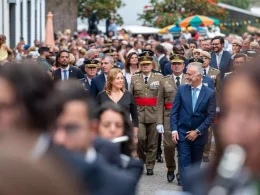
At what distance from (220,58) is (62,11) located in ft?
93.4

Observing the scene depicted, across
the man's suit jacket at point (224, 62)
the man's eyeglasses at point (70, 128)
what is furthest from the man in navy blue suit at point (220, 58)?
the man's eyeglasses at point (70, 128)

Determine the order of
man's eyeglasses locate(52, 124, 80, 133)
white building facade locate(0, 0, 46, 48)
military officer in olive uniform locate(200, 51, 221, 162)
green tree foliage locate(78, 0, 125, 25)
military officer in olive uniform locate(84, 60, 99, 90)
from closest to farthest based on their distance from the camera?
man's eyeglasses locate(52, 124, 80, 133), military officer in olive uniform locate(200, 51, 221, 162), military officer in olive uniform locate(84, 60, 99, 90), white building facade locate(0, 0, 46, 48), green tree foliage locate(78, 0, 125, 25)

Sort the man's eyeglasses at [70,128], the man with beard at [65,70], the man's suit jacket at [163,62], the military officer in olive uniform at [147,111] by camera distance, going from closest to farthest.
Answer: the man's eyeglasses at [70,128] < the military officer in olive uniform at [147,111] < the man with beard at [65,70] < the man's suit jacket at [163,62]

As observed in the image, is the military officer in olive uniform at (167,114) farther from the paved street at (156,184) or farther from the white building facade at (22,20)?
the white building facade at (22,20)

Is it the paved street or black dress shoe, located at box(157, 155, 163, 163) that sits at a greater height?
the paved street

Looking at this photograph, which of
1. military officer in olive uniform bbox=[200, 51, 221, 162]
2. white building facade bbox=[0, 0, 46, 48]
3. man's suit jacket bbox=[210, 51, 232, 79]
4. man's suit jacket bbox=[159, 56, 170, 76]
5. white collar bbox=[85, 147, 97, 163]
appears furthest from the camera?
white building facade bbox=[0, 0, 46, 48]

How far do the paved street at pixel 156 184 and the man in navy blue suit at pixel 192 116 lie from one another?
0.50 metres

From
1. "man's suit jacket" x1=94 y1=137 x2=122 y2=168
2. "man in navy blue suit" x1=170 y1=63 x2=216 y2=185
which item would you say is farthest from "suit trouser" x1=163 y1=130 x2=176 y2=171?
"man's suit jacket" x1=94 y1=137 x2=122 y2=168

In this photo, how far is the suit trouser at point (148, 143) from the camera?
541 inches

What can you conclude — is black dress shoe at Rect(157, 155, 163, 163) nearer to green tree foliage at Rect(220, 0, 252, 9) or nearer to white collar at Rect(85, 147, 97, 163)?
white collar at Rect(85, 147, 97, 163)

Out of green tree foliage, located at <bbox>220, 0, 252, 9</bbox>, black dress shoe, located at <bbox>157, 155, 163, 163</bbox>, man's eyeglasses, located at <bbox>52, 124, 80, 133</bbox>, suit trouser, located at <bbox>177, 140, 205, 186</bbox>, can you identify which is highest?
man's eyeglasses, located at <bbox>52, 124, 80, 133</bbox>

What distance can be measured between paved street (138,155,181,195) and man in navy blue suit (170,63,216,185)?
0.50 m

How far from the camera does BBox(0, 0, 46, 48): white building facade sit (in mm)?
28775

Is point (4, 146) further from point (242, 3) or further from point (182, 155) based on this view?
point (242, 3)
